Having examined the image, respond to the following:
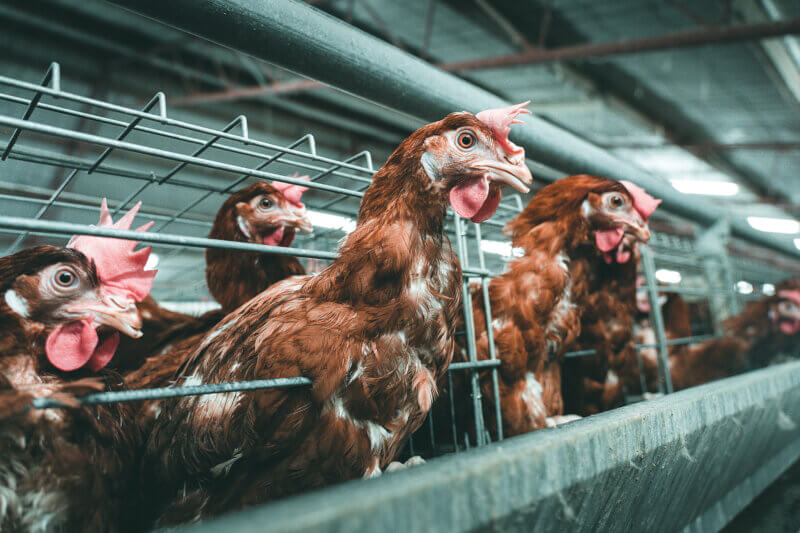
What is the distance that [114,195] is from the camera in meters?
6.12

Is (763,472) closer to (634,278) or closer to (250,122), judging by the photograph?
(634,278)

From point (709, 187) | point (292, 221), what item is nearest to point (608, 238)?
point (292, 221)

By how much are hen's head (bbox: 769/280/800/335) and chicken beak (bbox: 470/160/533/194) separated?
3.35m

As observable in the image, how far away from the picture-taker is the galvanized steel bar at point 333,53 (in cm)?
85

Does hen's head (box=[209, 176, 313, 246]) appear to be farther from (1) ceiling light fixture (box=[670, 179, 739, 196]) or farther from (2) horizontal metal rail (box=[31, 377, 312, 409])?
(1) ceiling light fixture (box=[670, 179, 739, 196])

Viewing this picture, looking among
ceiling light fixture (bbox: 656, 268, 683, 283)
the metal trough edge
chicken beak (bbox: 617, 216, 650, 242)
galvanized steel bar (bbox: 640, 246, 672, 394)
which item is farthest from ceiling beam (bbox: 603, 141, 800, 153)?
the metal trough edge

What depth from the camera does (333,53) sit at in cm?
101

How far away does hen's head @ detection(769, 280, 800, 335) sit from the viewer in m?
3.32

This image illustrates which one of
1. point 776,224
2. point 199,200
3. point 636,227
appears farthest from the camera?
point 776,224

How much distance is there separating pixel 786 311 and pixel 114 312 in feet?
13.4

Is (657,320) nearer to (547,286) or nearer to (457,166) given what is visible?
(547,286)

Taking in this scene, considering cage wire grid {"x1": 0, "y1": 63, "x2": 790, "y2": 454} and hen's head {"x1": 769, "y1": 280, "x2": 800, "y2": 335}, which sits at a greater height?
cage wire grid {"x1": 0, "y1": 63, "x2": 790, "y2": 454}

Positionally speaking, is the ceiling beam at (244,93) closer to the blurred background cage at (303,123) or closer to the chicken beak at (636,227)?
the blurred background cage at (303,123)

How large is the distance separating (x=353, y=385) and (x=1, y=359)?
2.07ft
